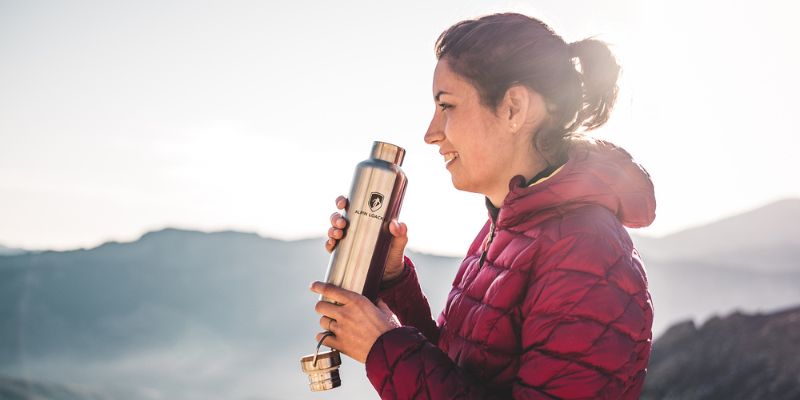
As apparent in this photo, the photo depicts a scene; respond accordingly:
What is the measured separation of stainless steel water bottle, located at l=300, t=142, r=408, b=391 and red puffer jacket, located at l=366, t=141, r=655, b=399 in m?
0.27

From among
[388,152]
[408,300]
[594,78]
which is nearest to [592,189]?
[594,78]

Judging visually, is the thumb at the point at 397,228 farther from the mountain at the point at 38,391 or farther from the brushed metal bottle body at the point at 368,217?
the mountain at the point at 38,391

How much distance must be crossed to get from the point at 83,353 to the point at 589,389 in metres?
31.4

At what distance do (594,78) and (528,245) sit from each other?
0.60 m

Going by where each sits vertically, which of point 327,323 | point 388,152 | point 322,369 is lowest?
point 322,369

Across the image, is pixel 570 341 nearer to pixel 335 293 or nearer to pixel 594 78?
pixel 335 293

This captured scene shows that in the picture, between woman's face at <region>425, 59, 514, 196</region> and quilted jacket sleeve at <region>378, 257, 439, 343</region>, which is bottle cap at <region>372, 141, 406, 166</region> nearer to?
woman's face at <region>425, 59, 514, 196</region>

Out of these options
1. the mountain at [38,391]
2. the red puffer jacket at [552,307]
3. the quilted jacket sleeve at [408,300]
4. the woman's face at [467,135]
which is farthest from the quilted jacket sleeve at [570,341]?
the mountain at [38,391]

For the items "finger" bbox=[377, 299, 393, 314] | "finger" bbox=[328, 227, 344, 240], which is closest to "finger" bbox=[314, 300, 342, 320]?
"finger" bbox=[377, 299, 393, 314]

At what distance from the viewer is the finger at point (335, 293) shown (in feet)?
5.23

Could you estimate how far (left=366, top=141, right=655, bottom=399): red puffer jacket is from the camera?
126cm

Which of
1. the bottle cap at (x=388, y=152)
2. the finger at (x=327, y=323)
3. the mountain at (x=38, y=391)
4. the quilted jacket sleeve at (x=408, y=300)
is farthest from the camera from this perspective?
the mountain at (x=38, y=391)

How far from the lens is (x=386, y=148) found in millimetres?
1819

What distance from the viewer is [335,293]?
1.62 m
